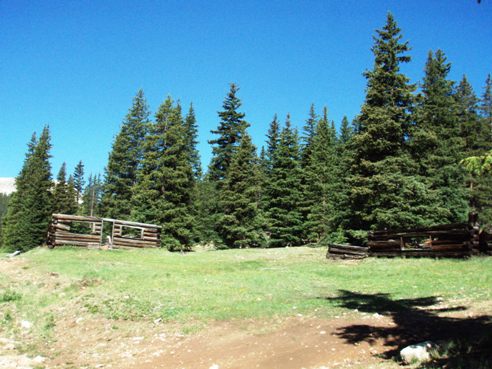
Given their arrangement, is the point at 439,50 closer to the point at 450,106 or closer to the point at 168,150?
the point at 450,106

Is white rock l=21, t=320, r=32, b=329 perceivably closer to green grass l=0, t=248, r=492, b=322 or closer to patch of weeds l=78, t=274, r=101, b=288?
green grass l=0, t=248, r=492, b=322

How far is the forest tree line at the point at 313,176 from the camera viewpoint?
26.0 metres

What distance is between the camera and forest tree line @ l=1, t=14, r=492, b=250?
26031mm

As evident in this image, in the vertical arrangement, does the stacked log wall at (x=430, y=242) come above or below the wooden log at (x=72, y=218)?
below

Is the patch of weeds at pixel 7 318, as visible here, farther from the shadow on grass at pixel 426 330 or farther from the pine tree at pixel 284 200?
the pine tree at pixel 284 200

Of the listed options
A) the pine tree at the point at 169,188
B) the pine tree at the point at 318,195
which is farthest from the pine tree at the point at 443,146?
the pine tree at the point at 169,188

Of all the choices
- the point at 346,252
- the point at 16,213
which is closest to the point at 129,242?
the point at 346,252

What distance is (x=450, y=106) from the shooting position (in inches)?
1391

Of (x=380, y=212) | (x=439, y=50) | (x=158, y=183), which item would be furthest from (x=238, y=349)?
(x=439, y=50)

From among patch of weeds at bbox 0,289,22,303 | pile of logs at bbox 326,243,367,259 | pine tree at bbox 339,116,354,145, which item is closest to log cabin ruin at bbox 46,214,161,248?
patch of weeds at bbox 0,289,22,303

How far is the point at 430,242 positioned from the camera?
784 inches

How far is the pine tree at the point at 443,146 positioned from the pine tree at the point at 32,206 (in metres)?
45.4

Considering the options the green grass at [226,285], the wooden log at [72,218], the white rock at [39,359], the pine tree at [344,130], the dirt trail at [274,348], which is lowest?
the white rock at [39,359]

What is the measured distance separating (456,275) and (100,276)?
1486cm
